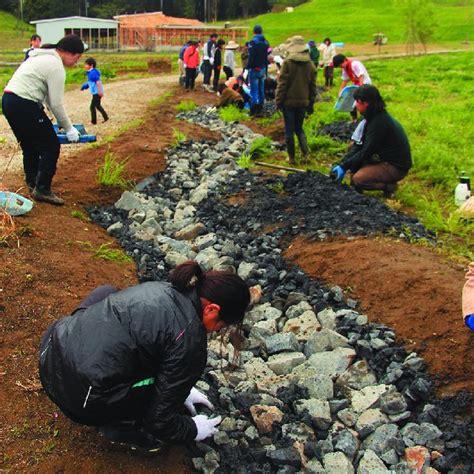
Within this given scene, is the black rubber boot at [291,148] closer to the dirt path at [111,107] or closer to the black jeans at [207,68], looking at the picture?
the dirt path at [111,107]

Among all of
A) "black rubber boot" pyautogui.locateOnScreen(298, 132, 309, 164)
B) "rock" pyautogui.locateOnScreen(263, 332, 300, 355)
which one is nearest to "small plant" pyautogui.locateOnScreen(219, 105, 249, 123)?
Result: "black rubber boot" pyautogui.locateOnScreen(298, 132, 309, 164)

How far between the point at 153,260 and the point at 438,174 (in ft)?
15.3

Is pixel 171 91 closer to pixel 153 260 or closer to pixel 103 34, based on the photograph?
pixel 153 260

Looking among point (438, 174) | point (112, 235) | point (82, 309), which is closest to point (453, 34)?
point (438, 174)

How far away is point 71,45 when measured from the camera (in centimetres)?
562

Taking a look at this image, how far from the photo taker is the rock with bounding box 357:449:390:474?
3211 millimetres

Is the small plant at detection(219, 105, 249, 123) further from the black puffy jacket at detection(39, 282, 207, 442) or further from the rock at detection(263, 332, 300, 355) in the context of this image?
the black puffy jacket at detection(39, 282, 207, 442)

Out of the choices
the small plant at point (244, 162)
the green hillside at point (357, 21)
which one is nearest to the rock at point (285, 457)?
the small plant at point (244, 162)

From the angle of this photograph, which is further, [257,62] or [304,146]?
[257,62]

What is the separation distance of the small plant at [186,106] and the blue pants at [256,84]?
1847mm

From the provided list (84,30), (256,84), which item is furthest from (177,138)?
(84,30)

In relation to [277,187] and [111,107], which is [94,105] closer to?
[111,107]

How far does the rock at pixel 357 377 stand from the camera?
4000 mm

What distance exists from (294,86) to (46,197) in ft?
13.4
